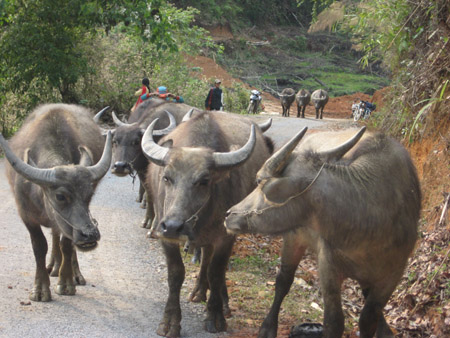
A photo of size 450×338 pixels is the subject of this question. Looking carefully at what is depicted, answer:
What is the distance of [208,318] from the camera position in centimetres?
523

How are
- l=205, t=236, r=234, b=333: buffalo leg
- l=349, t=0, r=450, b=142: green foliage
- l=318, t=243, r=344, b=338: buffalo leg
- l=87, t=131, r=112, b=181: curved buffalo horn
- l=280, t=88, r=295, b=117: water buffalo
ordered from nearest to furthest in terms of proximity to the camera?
1. l=318, t=243, r=344, b=338: buffalo leg
2. l=205, t=236, r=234, b=333: buffalo leg
3. l=87, t=131, r=112, b=181: curved buffalo horn
4. l=349, t=0, r=450, b=142: green foliage
5. l=280, t=88, r=295, b=117: water buffalo

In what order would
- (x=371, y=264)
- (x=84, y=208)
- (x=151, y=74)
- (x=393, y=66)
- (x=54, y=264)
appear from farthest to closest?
(x=151, y=74) → (x=393, y=66) → (x=54, y=264) → (x=84, y=208) → (x=371, y=264)

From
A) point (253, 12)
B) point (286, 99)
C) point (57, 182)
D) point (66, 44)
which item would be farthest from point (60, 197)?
point (253, 12)

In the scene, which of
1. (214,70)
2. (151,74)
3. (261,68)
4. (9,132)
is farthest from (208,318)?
(261,68)

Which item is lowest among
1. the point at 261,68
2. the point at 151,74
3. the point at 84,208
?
the point at 261,68

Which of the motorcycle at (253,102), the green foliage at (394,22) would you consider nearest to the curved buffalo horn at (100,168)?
the green foliage at (394,22)

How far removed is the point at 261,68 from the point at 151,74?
1819 cm

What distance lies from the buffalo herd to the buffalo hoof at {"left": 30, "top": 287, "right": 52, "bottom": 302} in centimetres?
1

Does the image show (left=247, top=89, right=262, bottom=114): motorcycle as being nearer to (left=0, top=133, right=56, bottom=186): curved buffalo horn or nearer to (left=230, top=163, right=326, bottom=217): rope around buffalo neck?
(left=0, top=133, right=56, bottom=186): curved buffalo horn

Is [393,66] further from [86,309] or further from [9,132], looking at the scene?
[9,132]

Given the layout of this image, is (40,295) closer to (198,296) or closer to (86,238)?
(86,238)

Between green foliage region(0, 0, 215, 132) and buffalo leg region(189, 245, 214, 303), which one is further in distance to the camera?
green foliage region(0, 0, 215, 132)

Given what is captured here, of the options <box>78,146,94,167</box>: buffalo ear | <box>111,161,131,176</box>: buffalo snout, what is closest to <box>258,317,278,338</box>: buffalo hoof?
<box>78,146,94,167</box>: buffalo ear

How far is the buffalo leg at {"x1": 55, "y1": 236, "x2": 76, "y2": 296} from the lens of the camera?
5734 mm
